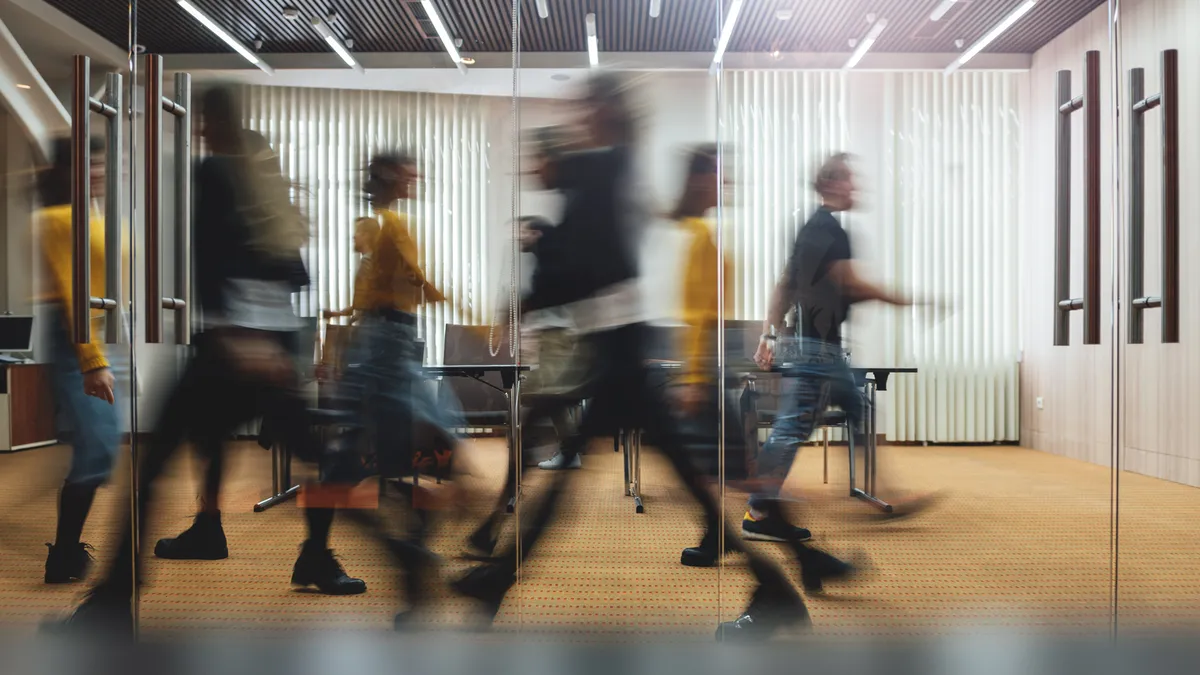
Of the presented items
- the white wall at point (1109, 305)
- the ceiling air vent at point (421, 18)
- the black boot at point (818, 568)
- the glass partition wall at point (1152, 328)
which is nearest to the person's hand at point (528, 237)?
the ceiling air vent at point (421, 18)

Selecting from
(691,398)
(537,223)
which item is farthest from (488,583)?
(537,223)

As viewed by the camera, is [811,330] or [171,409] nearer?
[811,330]

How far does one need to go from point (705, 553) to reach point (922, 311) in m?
0.94

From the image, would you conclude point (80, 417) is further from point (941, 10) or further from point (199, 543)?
point (941, 10)

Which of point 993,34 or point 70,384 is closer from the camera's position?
point 993,34

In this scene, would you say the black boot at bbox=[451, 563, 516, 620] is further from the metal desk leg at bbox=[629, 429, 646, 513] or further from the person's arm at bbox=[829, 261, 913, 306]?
the person's arm at bbox=[829, 261, 913, 306]

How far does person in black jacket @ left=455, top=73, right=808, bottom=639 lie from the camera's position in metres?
2.14

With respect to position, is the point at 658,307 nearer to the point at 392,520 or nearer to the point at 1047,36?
the point at 392,520

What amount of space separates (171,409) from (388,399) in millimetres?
691

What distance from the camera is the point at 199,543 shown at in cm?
230

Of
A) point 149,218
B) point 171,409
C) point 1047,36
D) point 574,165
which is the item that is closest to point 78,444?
point 171,409

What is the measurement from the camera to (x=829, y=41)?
7.23 ft

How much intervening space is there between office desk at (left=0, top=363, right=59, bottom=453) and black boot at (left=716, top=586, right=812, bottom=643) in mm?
2086

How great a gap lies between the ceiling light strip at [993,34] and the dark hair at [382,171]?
1.59m
